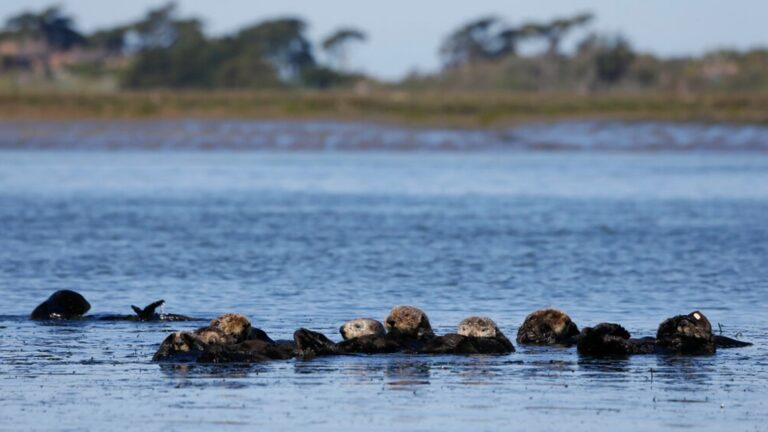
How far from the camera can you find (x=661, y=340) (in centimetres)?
1560

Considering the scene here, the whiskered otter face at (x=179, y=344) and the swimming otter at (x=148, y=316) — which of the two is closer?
the whiskered otter face at (x=179, y=344)

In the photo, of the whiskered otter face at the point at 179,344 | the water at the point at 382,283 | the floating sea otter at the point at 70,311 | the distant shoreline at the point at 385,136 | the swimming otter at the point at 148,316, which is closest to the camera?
the water at the point at 382,283

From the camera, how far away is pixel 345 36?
111 metres

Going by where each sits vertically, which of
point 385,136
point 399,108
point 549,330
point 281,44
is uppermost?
point 281,44

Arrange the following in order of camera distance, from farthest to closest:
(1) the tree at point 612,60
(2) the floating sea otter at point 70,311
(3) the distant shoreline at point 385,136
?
1. (1) the tree at point 612,60
2. (3) the distant shoreline at point 385,136
3. (2) the floating sea otter at point 70,311

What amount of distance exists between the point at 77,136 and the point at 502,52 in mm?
52838

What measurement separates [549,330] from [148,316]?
189 inches

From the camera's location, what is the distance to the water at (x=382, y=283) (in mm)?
12617

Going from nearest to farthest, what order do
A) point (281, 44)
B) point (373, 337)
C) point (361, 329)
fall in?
point (373, 337), point (361, 329), point (281, 44)

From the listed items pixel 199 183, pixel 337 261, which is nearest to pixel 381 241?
pixel 337 261

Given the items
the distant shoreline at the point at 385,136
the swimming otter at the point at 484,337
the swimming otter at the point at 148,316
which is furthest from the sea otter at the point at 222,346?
the distant shoreline at the point at 385,136

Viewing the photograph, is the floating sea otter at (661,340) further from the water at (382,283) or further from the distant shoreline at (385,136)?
the distant shoreline at (385,136)

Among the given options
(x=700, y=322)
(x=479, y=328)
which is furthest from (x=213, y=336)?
(x=700, y=322)

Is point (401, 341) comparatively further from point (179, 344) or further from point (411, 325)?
point (179, 344)
